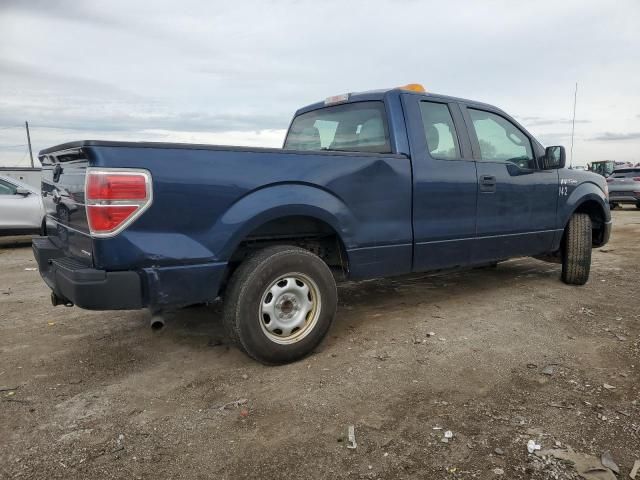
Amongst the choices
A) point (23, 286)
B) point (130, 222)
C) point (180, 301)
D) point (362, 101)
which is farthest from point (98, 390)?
point (23, 286)

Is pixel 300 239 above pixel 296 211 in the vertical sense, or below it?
below

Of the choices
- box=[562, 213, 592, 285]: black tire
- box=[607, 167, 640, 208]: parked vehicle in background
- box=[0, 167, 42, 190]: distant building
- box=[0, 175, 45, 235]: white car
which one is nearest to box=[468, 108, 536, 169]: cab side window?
box=[562, 213, 592, 285]: black tire

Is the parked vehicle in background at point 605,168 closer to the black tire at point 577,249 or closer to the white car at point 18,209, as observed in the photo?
the black tire at point 577,249

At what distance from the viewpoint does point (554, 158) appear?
4.98m

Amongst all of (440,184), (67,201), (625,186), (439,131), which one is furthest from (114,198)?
(625,186)

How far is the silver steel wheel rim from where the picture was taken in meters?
3.24

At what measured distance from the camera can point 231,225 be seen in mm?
3027

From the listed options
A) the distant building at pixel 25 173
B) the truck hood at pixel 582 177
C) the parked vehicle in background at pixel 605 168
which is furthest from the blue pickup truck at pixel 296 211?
the distant building at pixel 25 173

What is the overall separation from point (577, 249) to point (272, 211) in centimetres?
393

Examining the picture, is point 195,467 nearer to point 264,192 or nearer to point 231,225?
point 231,225

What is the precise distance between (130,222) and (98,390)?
1.13 m

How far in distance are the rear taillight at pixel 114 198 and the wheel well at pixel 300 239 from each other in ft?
2.50

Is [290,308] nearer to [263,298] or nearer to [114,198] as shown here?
[263,298]

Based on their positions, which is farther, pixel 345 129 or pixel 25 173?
pixel 25 173
